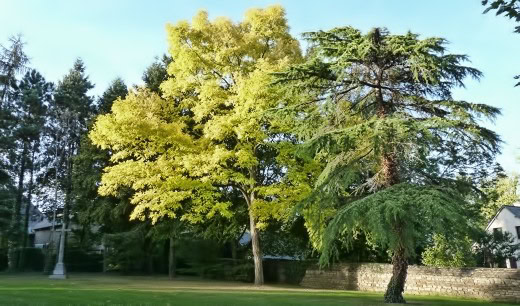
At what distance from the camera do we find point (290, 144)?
19422 millimetres

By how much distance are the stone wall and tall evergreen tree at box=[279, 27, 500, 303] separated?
14.1 ft

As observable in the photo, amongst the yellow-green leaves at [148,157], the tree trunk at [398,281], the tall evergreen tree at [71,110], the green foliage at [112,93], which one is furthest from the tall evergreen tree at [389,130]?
the tall evergreen tree at [71,110]

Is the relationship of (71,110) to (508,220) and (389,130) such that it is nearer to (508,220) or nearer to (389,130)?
(389,130)

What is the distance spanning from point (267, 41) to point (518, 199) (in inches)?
1262

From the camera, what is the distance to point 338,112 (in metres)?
15.4

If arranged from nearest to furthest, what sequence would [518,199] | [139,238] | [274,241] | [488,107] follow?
[488,107]
[139,238]
[274,241]
[518,199]

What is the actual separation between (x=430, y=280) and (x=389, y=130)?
28.3 feet

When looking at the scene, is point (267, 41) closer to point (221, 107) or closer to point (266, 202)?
point (221, 107)

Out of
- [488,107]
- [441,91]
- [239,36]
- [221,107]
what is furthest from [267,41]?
[488,107]

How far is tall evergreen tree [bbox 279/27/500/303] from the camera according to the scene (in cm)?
1211

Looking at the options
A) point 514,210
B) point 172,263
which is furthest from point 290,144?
point 514,210

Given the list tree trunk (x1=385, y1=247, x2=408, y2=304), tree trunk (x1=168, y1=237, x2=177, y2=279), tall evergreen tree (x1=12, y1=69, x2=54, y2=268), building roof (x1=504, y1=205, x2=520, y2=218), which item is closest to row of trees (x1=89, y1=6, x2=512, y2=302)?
tree trunk (x1=385, y1=247, x2=408, y2=304)

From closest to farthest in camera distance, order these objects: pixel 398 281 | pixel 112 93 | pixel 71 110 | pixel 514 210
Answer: pixel 398 281, pixel 112 93, pixel 71 110, pixel 514 210

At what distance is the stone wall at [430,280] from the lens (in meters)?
16.4
